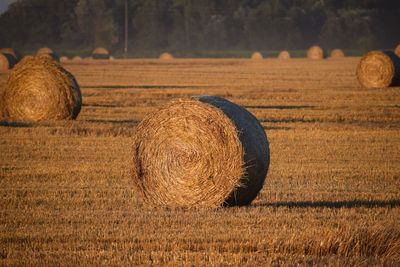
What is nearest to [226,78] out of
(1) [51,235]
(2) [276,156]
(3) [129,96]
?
(3) [129,96]

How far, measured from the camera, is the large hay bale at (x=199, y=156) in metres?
10.5

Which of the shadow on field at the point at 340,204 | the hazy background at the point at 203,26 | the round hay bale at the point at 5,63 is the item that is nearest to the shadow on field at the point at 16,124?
the shadow on field at the point at 340,204

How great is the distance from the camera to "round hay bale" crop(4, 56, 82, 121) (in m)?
20.0

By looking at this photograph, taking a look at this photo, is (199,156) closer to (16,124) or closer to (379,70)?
(16,124)

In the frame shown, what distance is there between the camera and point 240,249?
8289 millimetres

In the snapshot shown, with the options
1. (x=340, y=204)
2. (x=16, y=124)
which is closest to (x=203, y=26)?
(x=16, y=124)

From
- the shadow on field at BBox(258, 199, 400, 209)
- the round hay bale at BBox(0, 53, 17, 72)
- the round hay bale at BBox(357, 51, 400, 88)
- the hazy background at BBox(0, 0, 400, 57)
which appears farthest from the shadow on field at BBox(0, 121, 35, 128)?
the hazy background at BBox(0, 0, 400, 57)

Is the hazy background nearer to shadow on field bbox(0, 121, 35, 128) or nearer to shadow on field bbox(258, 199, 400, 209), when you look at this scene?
shadow on field bbox(0, 121, 35, 128)

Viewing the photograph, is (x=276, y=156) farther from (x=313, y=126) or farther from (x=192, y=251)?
(x=192, y=251)

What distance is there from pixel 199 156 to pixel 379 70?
21070 millimetres

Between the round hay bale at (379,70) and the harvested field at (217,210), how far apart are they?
24.4 ft

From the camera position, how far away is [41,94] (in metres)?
20.0

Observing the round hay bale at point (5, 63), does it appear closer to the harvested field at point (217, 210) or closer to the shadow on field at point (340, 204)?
the harvested field at point (217, 210)

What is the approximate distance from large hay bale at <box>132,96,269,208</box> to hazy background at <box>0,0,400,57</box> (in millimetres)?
75196
